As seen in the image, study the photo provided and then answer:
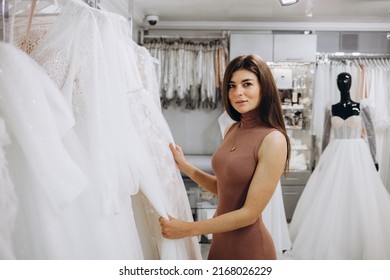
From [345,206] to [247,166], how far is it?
137 cm

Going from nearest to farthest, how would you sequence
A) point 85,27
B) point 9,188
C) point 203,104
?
point 9,188 → point 85,27 → point 203,104

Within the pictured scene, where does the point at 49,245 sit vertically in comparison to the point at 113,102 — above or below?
below

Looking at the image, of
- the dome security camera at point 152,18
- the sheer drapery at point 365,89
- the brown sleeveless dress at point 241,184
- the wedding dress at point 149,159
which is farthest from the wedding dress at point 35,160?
the sheer drapery at point 365,89

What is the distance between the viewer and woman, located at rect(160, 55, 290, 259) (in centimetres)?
89

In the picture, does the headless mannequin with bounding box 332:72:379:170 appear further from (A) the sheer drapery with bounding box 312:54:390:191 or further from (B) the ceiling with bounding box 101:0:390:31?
(B) the ceiling with bounding box 101:0:390:31

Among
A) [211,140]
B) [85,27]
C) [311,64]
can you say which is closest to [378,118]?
[311,64]

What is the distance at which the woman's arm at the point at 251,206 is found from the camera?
88 cm

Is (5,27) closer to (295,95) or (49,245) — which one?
(49,245)

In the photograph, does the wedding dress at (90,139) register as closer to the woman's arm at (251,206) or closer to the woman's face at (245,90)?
A: the woman's arm at (251,206)

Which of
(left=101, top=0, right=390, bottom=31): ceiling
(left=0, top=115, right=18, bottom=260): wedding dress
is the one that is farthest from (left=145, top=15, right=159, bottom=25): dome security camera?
(left=0, top=115, right=18, bottom=260): wedding dress

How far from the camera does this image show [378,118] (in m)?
1.84

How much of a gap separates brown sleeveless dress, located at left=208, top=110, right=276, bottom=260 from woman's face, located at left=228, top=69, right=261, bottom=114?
0.12ft

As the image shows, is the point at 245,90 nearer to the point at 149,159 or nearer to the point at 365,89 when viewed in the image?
the point at 149,159

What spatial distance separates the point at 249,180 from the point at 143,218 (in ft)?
0.96
